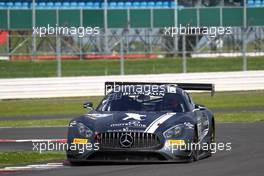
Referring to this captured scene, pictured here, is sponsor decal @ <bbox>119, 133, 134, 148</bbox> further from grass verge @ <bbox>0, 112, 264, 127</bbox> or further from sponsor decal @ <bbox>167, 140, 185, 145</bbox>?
grass verge @ <bbox>0, 112, 264, 127</bbox>

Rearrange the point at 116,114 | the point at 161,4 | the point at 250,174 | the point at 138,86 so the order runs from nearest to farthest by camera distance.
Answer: the point at 250,174 < the point at 116,114 < the point at 138,86 < the point at 161,4

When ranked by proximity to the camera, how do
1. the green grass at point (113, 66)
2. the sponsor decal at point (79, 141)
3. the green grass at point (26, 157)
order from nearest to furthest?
1. the sponsor decal at point (79, 141)
2. the green grass at point (26, 157)
3. the green grass at point (113, 66)

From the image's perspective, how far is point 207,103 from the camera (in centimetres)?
2888

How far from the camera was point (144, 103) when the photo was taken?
13.1 m

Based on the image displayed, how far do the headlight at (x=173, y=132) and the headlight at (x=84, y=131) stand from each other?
3.50ft

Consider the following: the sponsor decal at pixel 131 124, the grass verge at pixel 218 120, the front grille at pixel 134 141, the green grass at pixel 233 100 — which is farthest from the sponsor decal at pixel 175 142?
the green grass at pixel 233 100

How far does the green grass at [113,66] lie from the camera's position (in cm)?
3259

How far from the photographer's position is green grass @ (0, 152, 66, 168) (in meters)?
13.2

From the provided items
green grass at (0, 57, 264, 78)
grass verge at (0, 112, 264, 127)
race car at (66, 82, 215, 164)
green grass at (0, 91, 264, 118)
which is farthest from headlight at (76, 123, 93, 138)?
green grass at (0, 57, 264, 78)

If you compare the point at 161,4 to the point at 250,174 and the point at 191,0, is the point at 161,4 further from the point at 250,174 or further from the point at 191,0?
the point at 250,174

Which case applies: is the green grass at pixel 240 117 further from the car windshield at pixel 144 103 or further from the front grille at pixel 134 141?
the front grille at pixel 134 141

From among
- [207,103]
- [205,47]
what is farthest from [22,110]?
[205,47]

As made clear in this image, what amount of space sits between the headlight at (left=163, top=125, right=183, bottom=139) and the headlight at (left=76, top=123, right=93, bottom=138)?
1066 millimetres

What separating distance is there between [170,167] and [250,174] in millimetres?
1253
